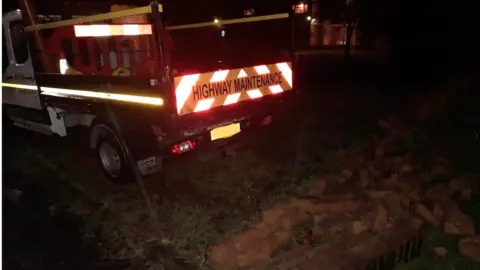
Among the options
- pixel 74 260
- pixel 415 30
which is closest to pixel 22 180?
pixel 74 260

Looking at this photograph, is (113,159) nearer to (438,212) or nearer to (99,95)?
(99,95)

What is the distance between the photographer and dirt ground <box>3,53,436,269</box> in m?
3.58

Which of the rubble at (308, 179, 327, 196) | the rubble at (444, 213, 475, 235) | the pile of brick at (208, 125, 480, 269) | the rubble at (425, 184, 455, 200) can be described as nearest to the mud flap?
the pile of brick at (208, 125, 480, 269)

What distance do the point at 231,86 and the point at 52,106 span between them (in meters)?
2.76

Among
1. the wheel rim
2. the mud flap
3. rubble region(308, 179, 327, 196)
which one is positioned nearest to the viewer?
rubble region(308, 179, 327, 196)

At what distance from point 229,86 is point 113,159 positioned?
1.69m

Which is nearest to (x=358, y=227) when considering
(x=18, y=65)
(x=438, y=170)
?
(x=438, y=170)

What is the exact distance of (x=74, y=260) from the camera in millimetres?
3492

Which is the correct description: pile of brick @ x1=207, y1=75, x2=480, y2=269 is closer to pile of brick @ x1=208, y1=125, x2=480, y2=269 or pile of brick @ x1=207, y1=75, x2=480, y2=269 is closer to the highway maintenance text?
pile of brick @ x1=208, y1=125, x2=480, y2=269

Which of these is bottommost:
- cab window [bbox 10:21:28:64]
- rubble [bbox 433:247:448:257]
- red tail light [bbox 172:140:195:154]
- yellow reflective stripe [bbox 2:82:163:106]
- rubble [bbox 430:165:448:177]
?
rubble [bbox 433:247:448:257]

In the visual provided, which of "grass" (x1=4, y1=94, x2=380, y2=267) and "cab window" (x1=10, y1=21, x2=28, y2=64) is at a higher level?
"cab window" (x1=10, y1=21, x2=28, y2=64)

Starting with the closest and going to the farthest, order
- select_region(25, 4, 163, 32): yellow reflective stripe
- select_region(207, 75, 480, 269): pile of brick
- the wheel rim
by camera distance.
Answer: select_region(207, 75, 480, 269): pile of brick, select_region(25, 4, 163, 32): yellow reflective stripe, the wheel rim

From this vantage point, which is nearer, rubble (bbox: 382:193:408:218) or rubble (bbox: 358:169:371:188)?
rubble (bbox: 382:193:408:218)

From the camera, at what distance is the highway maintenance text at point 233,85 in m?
4.03
